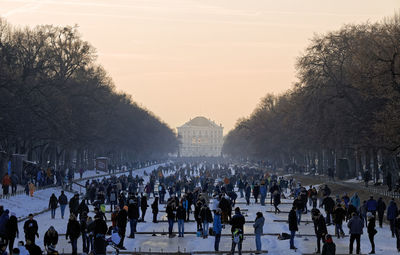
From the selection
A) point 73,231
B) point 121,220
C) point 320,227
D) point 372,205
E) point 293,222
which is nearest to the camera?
point 73,231

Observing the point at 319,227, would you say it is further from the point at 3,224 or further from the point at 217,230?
the point at 3,224

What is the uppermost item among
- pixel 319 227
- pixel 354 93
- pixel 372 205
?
pixel 354 93

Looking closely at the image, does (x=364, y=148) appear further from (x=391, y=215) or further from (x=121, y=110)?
(x=121, y=110)

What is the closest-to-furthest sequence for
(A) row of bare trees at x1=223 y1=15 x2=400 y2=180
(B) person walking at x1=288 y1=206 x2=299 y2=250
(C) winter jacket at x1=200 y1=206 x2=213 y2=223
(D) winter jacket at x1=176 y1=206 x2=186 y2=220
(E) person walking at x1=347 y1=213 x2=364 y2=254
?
(E) person walking at x1=347 y1=213 x2=364 y2=254 → (B) person walking at x1=288 y1=206 x2=299 y2=250 → (C) winter jacket at x1=200 y1=206 x2=213 y2=223 → (D) winter jacket at x1=176 y1=206 x2=186 y2=220 → (A) row of bare trees at x1=223 y1=15 x2=400 y2=180

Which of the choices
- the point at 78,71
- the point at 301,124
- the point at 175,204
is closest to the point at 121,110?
the point at 78,71

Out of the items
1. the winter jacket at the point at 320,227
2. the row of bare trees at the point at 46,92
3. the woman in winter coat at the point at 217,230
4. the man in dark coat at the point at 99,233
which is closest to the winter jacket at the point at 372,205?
the winter jacket at the point at 320,227

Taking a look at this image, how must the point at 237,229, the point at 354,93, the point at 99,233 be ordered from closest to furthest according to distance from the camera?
the point at 99,233, the point at 237,229, the point at 354,93

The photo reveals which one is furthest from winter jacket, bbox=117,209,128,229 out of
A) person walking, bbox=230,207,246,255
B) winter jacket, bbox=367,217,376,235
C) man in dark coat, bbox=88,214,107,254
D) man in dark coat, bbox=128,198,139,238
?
winter jacket, bbox=367,217,376,235

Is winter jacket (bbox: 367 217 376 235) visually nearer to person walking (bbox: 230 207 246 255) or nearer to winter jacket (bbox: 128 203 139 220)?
person walking (bbox: 230 207 246 255)

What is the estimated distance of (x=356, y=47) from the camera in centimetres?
5100

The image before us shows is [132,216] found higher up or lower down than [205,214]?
lower down

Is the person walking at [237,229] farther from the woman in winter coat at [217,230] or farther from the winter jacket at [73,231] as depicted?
the winter jacket at [73,231]

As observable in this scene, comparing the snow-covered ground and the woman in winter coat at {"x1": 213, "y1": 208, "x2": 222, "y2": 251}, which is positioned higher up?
the woman in winter coat at {"x1": 213, "y1": 208, "x2": 222, "y2": 251}

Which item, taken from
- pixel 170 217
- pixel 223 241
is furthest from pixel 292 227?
pixel 170 217
